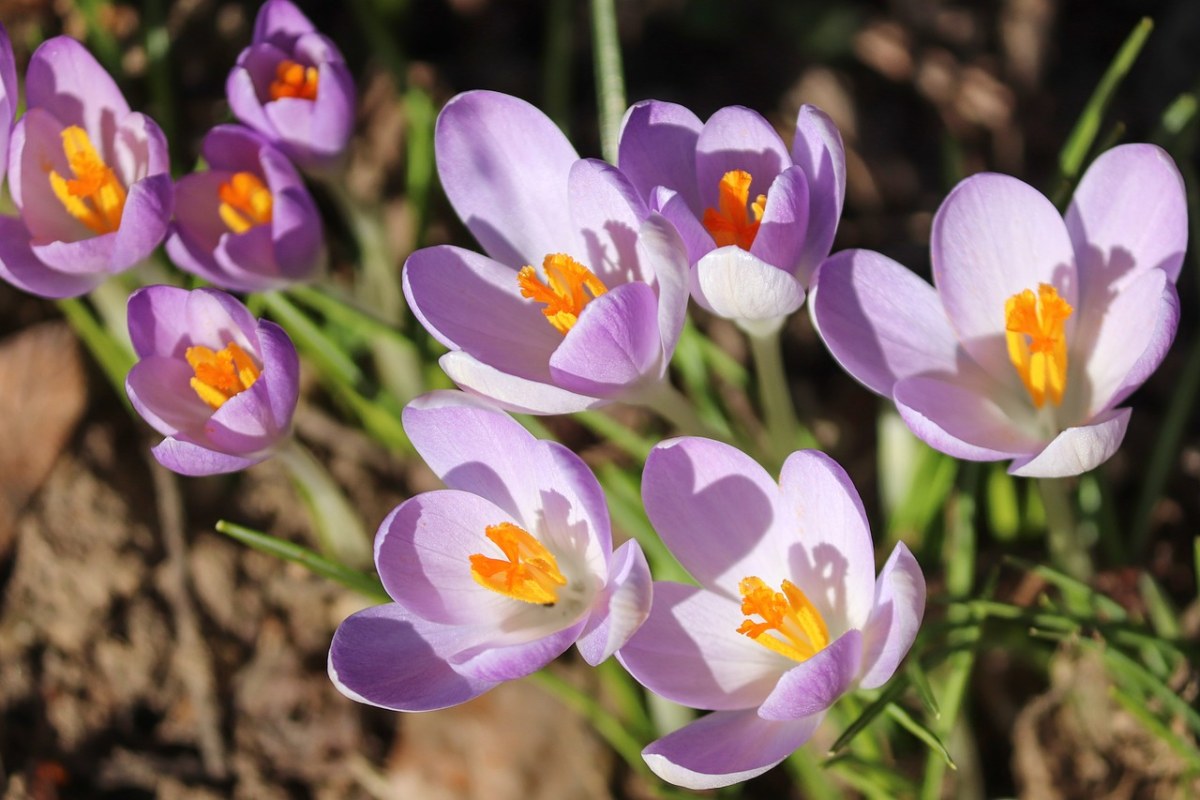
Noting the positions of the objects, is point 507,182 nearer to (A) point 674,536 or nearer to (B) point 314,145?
(B) point 314,145

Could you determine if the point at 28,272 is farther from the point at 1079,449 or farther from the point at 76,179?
the point at 1079,449

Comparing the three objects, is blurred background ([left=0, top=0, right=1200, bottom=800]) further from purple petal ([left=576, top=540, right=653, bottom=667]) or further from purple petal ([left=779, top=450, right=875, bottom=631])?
purple petal ([left=576, top=540, right=653, bottom=667])

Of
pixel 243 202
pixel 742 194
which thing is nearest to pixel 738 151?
pixel 742 194

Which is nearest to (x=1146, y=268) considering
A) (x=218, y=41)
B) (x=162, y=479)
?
(x=162, y=479)

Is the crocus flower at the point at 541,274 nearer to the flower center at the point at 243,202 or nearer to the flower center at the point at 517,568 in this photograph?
the flower center at the point at 517,568

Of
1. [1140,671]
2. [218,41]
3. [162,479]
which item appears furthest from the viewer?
[218,41]

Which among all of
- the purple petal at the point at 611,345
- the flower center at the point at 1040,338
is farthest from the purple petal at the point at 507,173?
the flower center at the point at 1040,338
